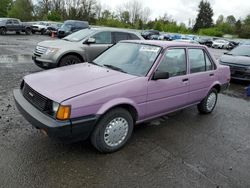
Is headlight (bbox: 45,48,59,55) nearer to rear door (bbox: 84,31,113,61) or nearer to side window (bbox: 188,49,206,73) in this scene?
rear door (bbox: 84,31,113,61)

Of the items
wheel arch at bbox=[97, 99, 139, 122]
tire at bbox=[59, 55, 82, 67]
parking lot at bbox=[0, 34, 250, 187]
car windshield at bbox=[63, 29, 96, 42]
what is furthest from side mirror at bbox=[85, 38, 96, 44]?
wheel arch at bbox=[97, 99, 139, 122]

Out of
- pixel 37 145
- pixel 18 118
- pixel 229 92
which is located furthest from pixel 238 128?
pixel 18 118

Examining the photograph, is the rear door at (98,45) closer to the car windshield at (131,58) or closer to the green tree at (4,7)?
the car windshield at (131,58)

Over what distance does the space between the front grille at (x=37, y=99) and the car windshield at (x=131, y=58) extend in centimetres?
141

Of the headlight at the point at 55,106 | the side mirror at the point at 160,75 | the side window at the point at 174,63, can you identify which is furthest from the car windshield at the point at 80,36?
the headlight at the point at 55,106

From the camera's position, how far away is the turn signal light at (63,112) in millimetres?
3096

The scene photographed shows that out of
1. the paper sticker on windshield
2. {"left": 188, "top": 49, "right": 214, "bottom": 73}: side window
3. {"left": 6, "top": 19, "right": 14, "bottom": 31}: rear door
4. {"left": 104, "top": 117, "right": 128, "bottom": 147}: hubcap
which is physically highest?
{"left": 6, "top": 19, "right": 14, "bottom": 31}: rear door

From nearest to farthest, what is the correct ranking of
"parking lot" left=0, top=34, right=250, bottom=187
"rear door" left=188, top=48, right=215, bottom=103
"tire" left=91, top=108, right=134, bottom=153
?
"parking lot" left=0, top=34, right=250, bottom=187
"tire" left=91, top=108, right=134, bottom=153
"rear door" left=188, top=48, right=215, bottom=103

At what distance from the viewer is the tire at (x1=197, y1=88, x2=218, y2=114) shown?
5523mm

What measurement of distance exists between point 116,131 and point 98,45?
5.75 m

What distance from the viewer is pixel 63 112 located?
3098mm

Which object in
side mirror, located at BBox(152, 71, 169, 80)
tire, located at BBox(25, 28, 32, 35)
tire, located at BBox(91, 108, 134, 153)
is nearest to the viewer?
tire, located at BBox(91, 108, 134, 153)

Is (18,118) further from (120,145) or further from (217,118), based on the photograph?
(217,118)

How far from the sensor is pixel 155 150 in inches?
153
